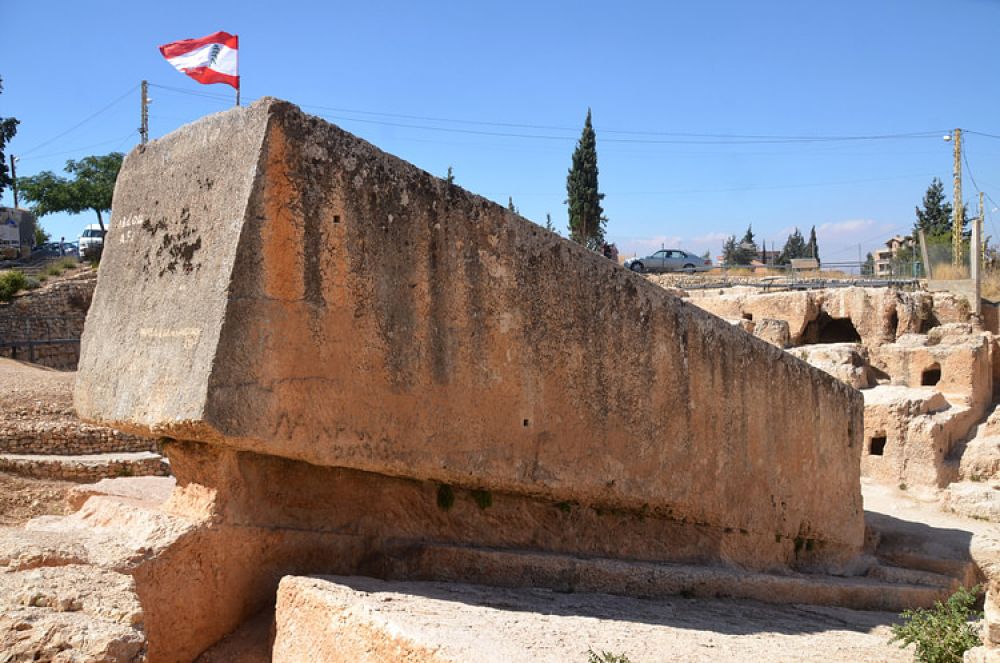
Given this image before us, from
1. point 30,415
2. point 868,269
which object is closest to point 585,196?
point 868,269

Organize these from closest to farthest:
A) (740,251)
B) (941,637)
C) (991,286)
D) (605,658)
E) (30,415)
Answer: (605,658), (941,637), (30,415), (991,286), (740,251)

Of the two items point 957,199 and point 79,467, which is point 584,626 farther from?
point 957,199

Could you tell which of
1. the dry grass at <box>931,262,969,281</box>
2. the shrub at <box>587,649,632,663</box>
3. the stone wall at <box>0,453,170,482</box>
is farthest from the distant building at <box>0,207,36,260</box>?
the shrub at <box>587,649,632,663</box>

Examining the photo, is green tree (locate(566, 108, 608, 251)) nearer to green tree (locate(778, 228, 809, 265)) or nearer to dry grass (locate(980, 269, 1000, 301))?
dry grass (locate(980, 269, 1000, 301))

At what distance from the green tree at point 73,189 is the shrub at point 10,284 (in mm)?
7982

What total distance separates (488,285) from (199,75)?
17.6 feet

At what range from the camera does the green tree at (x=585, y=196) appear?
115 feet

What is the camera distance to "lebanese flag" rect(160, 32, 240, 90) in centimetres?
784

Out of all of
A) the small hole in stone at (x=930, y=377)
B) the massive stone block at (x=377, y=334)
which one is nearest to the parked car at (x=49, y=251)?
the small hole in stone at (x=930, y=377)

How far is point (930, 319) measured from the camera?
19.9 metres

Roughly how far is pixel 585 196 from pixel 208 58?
28.0m

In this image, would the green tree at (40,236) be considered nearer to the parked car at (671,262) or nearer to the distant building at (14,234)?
the distant building at (14,234)

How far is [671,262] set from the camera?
32.4 m

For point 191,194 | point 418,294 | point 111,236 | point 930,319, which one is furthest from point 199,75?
point 930,319
